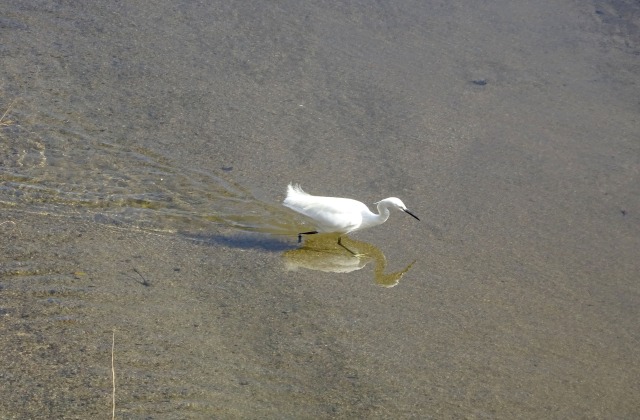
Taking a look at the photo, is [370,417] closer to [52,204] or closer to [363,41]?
[52,204]

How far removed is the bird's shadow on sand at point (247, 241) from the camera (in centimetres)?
509

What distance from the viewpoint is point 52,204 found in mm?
5109

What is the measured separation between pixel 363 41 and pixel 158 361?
14.0 feet

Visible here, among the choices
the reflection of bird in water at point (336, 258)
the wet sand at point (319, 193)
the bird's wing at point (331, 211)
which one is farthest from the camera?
the bird's wing at point (331, 211)

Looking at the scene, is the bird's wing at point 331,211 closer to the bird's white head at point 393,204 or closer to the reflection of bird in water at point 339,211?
the reflection of bird in water at point 339,211

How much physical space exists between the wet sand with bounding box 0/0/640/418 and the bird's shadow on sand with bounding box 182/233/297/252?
2 cm

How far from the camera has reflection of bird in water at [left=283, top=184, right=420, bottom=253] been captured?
5195 millimetres

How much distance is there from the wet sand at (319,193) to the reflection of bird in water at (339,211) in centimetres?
18

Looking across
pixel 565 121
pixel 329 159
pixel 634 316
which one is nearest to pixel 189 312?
pixel 329 159

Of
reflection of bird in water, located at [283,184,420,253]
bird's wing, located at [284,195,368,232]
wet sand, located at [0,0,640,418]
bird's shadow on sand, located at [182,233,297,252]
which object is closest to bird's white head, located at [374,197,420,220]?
reflection of bird in water, located at [283,184,420,253]

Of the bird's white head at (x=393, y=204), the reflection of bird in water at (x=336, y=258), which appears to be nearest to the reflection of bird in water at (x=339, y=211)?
the bird's white head at (x=393, y=204)

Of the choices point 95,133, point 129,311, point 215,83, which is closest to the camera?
point 129,311

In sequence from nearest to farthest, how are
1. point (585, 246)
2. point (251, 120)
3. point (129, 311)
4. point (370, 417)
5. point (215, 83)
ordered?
1. point (370, 417)
2. point (129, 311)
3. point (585, 246)
4. point (251, 120)
5. point (215, 83)

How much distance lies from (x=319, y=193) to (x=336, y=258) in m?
0.56
